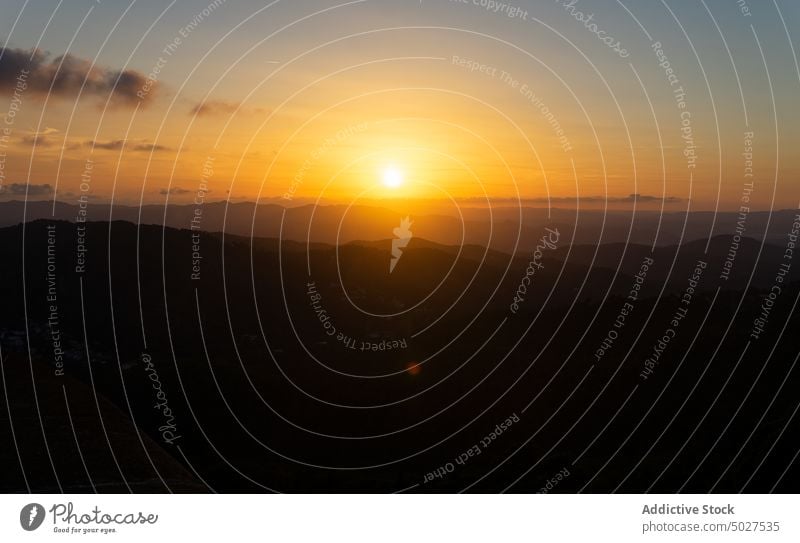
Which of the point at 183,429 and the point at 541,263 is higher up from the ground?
the point at 541,263

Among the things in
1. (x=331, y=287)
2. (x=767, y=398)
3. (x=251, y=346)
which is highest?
(x=331, y=287)

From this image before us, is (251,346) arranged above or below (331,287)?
below

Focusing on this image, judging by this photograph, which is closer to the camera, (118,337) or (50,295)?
(50,295)

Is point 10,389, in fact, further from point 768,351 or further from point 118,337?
point 768,351

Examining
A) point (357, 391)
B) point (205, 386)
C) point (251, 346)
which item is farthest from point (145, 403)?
point (357, 391)

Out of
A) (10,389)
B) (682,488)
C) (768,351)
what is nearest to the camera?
(10,389)

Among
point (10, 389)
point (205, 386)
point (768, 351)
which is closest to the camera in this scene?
point (10, 389)

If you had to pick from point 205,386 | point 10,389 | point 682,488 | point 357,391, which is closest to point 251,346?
point 205,386
